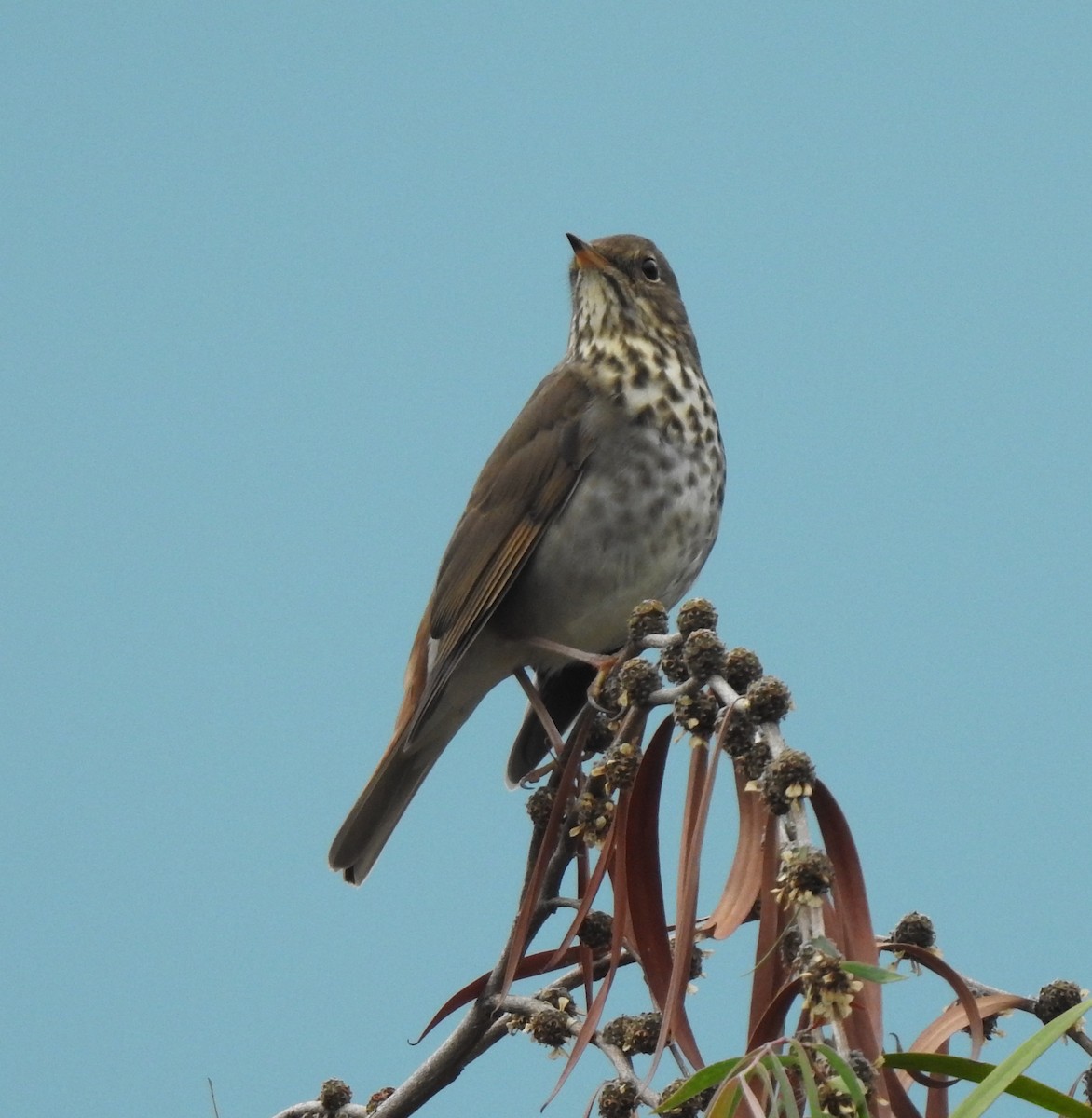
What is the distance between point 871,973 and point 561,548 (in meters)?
3.37

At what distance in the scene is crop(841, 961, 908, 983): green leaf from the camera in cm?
157

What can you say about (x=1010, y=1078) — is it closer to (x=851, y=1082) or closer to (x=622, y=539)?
(x=851, y=1082)

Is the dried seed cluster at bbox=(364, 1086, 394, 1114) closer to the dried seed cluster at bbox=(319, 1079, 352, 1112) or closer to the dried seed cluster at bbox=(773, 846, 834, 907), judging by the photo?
the dried seed cluster at bbox=(319, 1079, 352, 1112)

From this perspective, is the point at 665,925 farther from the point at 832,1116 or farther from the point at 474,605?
the point at 474,605

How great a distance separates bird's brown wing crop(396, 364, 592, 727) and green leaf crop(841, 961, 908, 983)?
3.14 m

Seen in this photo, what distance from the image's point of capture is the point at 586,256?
5.64 meters

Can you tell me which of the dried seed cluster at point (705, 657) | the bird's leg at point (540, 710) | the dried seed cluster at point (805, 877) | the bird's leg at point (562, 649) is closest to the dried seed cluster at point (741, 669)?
the dried seed cluster at point (705, 657)

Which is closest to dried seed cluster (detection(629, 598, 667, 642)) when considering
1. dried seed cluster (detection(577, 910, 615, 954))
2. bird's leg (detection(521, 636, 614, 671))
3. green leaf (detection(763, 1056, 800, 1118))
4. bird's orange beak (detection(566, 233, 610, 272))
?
dried seed cluster (detection(577, 910, 615, 954))

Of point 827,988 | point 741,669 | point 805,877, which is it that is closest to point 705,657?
point 741,669

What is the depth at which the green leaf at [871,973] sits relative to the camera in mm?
1569

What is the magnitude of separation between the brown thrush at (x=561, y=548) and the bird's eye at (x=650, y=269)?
451 mm

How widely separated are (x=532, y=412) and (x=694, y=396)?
19.6 inches

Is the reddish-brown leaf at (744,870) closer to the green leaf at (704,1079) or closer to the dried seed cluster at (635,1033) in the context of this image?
the dried seed cluster at (635,1033)

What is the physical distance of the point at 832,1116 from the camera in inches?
58.4
